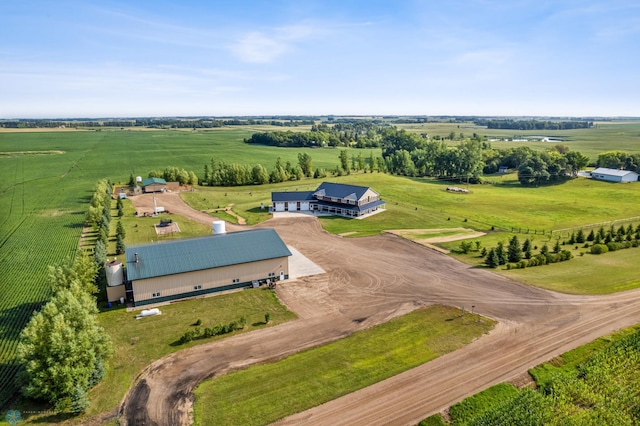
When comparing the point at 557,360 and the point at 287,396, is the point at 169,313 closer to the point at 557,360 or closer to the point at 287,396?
the point at 287,396

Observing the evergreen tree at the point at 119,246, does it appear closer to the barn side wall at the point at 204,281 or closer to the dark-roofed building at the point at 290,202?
the barn side wall at the point at 204,281

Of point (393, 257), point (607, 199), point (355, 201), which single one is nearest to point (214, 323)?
point (393, 257)

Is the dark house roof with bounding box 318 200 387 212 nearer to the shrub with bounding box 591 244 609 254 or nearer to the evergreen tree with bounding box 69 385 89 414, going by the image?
the shrub with bounding box 591 244 609 254

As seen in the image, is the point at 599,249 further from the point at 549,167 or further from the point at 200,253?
the point at 549,167

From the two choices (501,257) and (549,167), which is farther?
(549,167)

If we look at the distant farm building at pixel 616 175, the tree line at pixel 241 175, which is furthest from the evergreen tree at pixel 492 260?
the distant farm building at pixel 616 175

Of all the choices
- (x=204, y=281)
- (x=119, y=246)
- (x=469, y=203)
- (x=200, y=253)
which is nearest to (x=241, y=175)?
(x=119, y=246)
